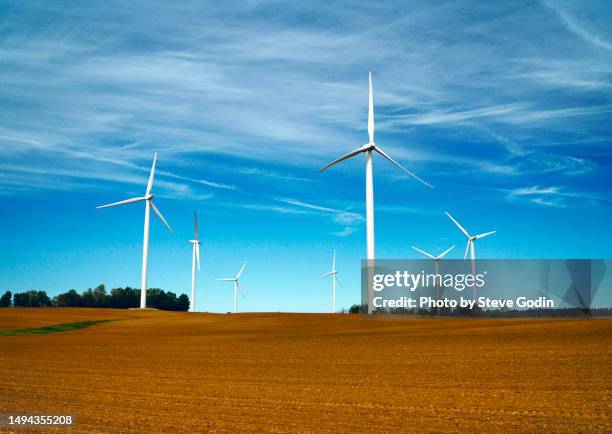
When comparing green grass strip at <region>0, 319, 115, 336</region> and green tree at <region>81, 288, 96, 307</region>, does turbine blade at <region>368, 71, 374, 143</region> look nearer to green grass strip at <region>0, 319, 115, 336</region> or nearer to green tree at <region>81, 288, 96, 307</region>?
green grass strip at <region>0, 319, 115, 336</region>

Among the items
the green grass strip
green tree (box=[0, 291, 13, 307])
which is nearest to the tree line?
green tree (box=[0, 291, 13, 307])

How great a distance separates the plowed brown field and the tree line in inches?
4951

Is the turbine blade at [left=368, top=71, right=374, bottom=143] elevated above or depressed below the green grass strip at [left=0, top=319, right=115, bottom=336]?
above

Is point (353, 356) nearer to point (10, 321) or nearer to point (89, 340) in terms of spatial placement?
point (89, 340)

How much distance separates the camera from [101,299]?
529 ft

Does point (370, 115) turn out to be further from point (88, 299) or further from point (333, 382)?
point (88, 299)

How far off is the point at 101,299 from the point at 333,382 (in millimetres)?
149435

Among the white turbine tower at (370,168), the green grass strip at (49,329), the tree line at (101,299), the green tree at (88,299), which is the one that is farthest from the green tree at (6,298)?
the white turbine tower at (370,168)

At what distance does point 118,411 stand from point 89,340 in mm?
28123

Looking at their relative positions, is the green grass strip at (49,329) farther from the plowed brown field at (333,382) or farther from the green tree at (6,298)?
the green tree at (6,298)

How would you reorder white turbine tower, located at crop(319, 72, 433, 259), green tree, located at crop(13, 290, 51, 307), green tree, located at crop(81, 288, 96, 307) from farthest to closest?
green tree, located at crop(13, 290, 51, 307)
green tree, located at crop(81, 288, 96, 307)
white turbine tower, located at crop(319, 72, 433, 259)

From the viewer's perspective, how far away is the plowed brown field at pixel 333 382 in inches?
621

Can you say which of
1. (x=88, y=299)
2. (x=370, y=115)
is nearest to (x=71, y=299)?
(x=88, y=299)

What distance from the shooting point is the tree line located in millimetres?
160375
